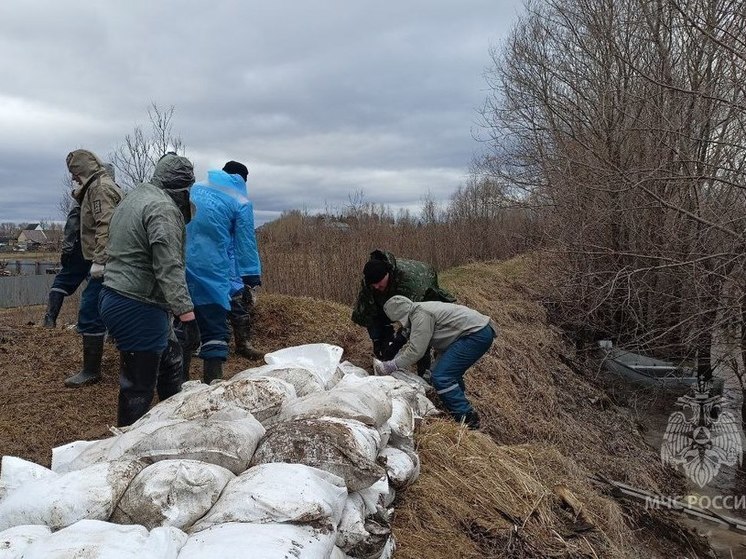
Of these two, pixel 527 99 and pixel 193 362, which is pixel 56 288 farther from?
pixel 527 99

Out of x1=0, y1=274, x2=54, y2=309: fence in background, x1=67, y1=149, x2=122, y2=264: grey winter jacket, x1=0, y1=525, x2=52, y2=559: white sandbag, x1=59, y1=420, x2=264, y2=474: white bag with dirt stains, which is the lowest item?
x1=0, y1=274, x2=54, y2=309: fence in background

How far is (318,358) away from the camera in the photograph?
3.94m

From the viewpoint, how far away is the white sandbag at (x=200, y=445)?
237 centimetres

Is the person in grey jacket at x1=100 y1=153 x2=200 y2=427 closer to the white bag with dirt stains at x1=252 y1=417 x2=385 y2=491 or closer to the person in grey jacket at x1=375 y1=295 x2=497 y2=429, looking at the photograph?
the white bag with dirt stains at x1=252 y1=417 x2=385 y2=491

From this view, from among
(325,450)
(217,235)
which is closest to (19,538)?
(325,450)

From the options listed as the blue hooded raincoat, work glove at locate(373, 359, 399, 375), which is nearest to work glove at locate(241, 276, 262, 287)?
the blue hooded raincoat

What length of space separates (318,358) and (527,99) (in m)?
12.7

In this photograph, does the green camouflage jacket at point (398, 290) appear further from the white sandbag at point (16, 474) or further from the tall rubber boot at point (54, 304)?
the white sandbag at point (16, 474)

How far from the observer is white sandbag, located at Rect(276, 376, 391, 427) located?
109 inches

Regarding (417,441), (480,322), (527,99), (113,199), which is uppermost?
(527,99)

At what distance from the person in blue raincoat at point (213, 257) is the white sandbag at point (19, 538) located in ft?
7.16

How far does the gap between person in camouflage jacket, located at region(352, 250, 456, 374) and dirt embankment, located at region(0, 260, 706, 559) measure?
0.44 metres

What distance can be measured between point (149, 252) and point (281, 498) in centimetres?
165

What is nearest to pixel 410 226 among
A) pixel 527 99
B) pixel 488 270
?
pixel 488 270
